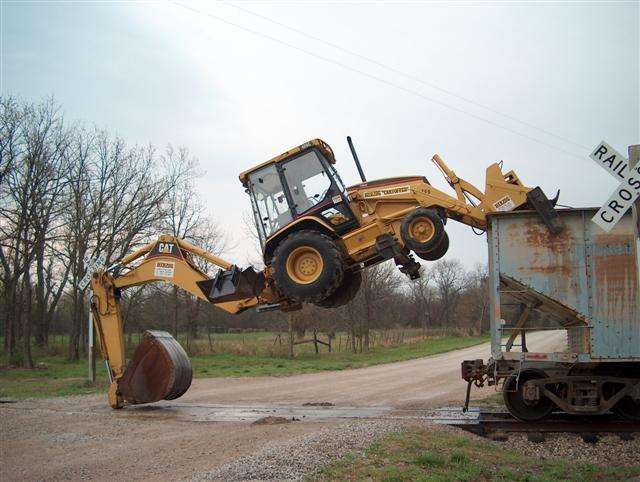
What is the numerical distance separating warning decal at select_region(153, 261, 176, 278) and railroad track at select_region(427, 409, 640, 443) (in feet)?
20.4

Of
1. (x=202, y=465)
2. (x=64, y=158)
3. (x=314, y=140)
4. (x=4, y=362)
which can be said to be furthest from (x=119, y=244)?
(x=202, y=465)

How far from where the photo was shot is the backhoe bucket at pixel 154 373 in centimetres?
1304

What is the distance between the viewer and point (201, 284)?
41.1 ft

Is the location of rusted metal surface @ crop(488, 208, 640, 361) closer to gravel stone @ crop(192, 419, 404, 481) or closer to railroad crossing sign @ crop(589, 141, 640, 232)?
gravel stone @ crop(192, 419, 404, 481)

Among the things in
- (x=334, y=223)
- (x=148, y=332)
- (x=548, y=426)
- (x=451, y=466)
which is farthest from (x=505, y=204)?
(x=148, y=332)

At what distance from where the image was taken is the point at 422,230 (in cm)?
999

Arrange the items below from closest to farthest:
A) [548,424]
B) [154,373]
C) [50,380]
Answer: [548,424] < [154,373] < [50,380]

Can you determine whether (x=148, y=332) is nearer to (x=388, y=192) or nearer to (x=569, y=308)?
(x=388, y=192)

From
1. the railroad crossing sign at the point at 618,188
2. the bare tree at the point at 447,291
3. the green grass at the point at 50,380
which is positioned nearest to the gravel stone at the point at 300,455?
the railroad crossing sign at the point at 618,188

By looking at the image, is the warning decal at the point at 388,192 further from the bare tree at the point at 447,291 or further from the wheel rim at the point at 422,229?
the bare tree at the point at 447,291

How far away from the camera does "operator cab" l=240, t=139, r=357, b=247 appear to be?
10.6 metres

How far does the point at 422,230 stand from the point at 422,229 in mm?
16

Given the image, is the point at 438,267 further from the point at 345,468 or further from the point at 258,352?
the point at 345,468

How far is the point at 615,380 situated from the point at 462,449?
9.74 feet
